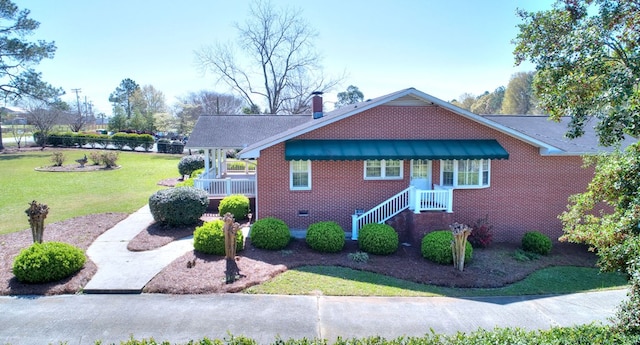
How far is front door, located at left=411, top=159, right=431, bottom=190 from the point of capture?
14.8 m

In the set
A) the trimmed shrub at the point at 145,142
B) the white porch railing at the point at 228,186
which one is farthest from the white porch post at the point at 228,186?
the trimmed shrub at the point at 145,142

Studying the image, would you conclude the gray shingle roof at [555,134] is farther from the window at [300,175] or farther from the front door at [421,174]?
the window at [300,175]

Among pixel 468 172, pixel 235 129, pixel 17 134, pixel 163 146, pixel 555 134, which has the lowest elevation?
pixel 468 172

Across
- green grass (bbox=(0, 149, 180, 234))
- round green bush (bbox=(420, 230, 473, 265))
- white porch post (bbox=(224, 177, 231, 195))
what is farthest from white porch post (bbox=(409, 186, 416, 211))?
green grass (bbox=(0, 149, 180, 234))

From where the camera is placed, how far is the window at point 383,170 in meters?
14.7

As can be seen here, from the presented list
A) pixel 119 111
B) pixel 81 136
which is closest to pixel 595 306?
pixel 81 136

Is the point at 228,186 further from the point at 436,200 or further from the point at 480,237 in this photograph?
the point at 480,237

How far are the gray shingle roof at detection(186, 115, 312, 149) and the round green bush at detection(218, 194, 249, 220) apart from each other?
160 inches

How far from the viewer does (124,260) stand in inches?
447

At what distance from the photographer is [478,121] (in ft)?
47.0

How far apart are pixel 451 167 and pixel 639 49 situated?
727 cm

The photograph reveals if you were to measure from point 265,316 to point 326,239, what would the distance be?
4.55 meters

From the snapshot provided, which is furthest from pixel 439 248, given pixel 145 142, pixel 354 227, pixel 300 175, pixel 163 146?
pixel 145 142

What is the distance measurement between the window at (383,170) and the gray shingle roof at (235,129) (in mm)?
7674
